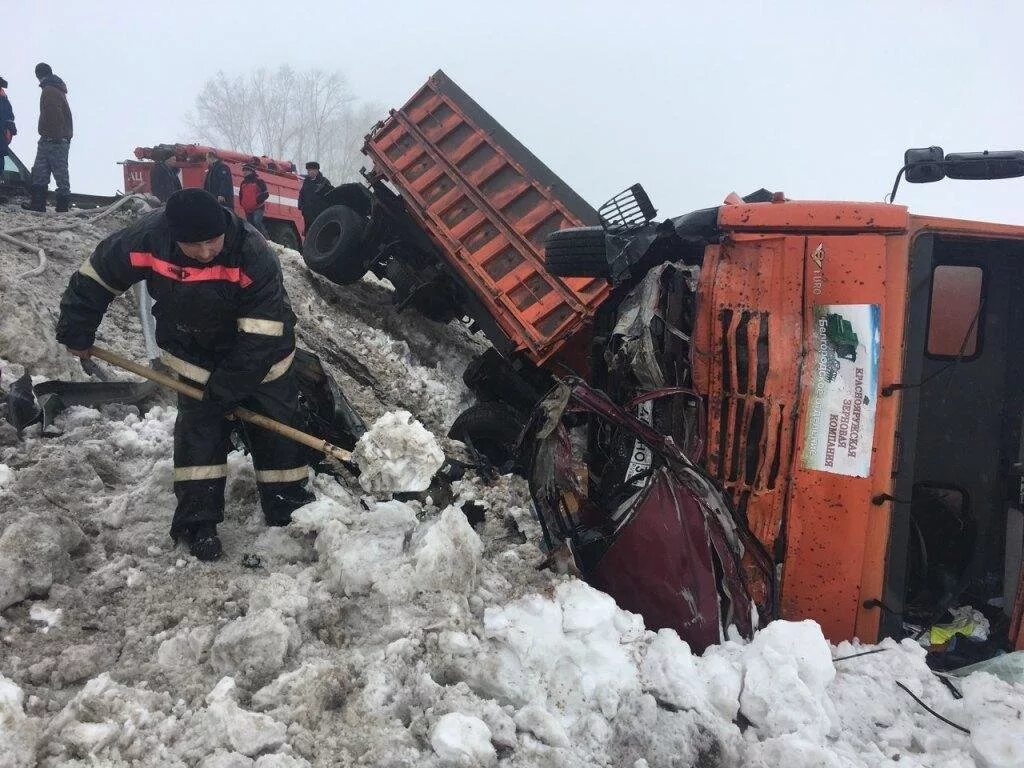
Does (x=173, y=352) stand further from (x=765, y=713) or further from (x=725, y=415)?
(x=765, y=713)

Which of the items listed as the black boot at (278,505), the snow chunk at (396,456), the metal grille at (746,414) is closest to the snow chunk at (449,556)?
the snow chunk at (396,456)

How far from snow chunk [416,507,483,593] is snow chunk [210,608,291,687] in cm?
46

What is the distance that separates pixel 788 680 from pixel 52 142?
8321mm

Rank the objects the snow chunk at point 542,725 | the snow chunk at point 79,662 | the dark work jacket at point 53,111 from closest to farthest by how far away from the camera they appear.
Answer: the snow chunk at point 542,725 < the snow chunk at point 79,662 < the dark work jacket at point 53,111

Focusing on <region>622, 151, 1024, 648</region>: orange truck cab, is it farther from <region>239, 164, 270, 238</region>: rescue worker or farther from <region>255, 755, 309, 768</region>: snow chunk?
<region>239, 164, 270, 238</region>: rescue worker

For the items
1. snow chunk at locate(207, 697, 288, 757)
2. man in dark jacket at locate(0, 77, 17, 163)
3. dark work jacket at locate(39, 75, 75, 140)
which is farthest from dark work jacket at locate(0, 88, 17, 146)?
snow chunk at locate(207, 697, 288, 757)

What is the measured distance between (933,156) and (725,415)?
4.36 feet

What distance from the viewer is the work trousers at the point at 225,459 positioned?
2531 mm

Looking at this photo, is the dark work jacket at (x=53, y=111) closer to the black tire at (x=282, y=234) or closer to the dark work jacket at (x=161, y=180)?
the dark work jacket at (x=161, y=180)

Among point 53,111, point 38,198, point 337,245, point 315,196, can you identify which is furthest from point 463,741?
point 53,111

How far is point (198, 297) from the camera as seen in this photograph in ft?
8.26

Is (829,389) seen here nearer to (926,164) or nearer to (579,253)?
(926,164)

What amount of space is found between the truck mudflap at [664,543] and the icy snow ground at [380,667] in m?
0.17

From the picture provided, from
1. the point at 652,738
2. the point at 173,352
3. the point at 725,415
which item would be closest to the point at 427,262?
the point at 173,352
